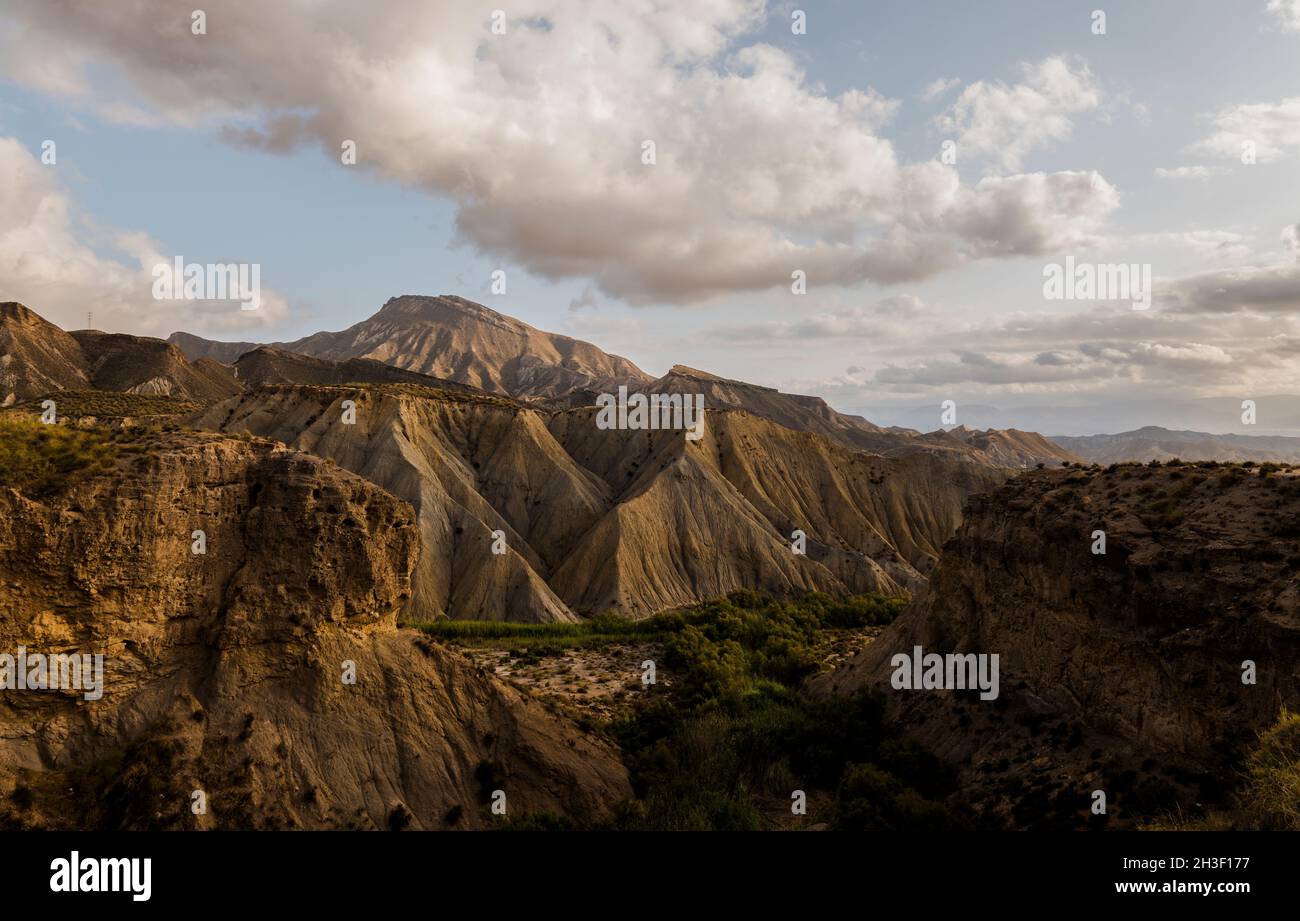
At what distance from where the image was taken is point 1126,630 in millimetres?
24922

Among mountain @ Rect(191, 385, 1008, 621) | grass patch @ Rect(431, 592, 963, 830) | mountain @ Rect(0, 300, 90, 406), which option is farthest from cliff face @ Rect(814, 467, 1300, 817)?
mountain @ Rect(0, 300, 90, 406)

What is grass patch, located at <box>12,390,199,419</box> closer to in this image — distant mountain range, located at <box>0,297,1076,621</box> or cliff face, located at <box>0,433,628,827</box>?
distant mountain range, located at <box>0,297,1076,621</box>

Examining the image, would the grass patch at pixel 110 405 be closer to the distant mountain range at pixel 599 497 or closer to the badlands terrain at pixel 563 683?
the distant mountain range at pixel 599 497

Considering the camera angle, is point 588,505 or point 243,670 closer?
point 243,670

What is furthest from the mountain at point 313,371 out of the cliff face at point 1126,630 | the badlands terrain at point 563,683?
the cliff face at point 1126,630

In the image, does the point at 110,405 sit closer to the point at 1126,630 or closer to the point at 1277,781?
the point at 1126,630

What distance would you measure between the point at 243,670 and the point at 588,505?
2410 inches

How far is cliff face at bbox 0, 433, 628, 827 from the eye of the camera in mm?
17703

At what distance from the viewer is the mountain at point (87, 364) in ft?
383

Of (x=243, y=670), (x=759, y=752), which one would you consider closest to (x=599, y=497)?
(x=759, y=752)

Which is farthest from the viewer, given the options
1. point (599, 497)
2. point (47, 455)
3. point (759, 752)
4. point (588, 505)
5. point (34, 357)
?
point (34, 357)

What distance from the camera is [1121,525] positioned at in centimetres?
2669

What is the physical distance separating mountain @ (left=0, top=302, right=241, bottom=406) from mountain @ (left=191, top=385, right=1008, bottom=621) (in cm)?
6699
